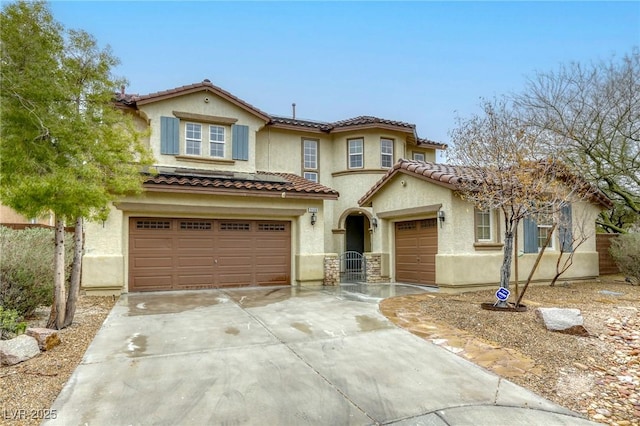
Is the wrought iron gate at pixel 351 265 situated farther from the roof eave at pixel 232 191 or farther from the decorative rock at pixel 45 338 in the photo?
the decorative rock at pixel 45 338

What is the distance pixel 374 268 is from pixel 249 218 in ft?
17.5

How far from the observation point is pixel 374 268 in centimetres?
1514

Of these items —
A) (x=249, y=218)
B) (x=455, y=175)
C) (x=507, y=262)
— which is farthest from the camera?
(x=249, y=218)

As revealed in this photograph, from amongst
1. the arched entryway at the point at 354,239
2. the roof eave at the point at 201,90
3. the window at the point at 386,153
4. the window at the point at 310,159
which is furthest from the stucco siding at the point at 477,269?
the roof eave at the point at 201,90

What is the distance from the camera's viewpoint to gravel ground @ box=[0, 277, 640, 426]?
439 cm

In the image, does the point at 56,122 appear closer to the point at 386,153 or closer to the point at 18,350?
the point at 18,350

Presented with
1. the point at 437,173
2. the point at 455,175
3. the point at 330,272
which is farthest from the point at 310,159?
the point at 455,175

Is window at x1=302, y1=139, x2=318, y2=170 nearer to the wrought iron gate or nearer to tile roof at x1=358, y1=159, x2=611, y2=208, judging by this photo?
tile roof at x1=358, y1=159, x2=611, y2=208

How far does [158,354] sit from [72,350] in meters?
1.42

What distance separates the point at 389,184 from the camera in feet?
49.9

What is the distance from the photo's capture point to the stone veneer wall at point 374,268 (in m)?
15.0

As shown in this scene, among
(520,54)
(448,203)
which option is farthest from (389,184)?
(520,54)

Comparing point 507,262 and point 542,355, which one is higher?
point 507,262

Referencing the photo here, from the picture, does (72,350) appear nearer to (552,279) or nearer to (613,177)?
(552,279)
